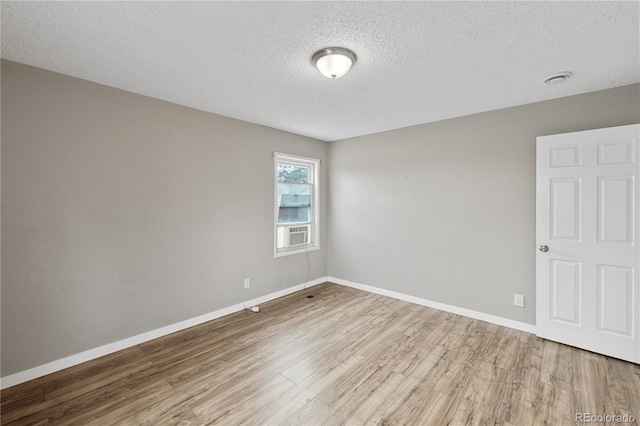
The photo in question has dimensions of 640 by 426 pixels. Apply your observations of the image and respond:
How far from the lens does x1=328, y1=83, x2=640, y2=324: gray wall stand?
298cm

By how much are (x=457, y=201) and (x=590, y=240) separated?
1288mm

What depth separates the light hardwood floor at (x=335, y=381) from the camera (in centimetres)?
182

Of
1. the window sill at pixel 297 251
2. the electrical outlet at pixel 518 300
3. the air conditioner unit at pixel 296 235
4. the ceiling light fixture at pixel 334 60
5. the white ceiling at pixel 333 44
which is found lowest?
the electrical outlet at pixel 518 300

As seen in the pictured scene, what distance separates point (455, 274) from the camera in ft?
11.6

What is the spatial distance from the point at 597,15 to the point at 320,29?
1.62 m

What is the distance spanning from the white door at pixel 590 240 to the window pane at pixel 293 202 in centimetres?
312

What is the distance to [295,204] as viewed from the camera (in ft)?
14.7

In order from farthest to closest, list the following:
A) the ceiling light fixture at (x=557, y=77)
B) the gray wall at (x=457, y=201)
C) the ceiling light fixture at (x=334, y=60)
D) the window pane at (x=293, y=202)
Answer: the window pane at (x=293, y=202) → the gray wall at (x=457, y=201) → the ceiling light fixture at (x=557, y=77) → the ceiling light fixture at (x=334, y=60)

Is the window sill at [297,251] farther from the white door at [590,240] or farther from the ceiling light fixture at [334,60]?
the white door at [590,240]

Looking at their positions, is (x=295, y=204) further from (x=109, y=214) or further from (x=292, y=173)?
(x=109, y=214)

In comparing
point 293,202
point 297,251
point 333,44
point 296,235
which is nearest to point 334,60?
point 333,44

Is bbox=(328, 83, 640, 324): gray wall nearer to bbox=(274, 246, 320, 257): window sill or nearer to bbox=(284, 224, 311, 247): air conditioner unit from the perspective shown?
bbox=(274, 246, 320, 257): window sill
